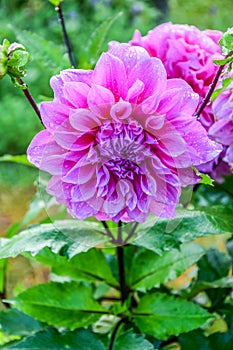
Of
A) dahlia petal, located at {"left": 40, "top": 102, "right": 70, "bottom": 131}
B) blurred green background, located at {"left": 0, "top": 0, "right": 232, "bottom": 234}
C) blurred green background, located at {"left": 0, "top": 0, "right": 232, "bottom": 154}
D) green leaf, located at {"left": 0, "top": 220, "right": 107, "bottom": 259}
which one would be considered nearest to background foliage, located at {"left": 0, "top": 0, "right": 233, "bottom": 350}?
green leaf, located at {"left": 0, "top": 220, "right": 107, "bottom": 259}

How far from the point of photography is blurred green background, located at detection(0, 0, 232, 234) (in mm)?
1996

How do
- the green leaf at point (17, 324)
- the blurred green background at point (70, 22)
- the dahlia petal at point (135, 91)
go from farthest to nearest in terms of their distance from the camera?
the blurred green background at point (70, 22) → the green leaf at point (17, 324) → the dahlia petal at point (135, 91)

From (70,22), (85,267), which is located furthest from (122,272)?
(70,22)

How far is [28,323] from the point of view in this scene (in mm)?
523

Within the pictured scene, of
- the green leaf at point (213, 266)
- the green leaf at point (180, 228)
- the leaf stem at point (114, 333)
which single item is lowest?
the green leaf at point (213, 266)

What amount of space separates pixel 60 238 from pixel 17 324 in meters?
0.14

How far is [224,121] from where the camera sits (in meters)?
0.39

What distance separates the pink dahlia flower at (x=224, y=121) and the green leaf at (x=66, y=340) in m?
0.16

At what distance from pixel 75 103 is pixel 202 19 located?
2531 millimetres

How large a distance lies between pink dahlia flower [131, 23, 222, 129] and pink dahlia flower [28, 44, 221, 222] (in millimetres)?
90

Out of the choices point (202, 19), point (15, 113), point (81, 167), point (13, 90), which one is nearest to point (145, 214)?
point (81, 167)

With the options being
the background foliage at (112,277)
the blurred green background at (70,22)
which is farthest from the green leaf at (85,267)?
the blurred green background at (70,22)

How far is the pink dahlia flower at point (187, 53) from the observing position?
1.34ft

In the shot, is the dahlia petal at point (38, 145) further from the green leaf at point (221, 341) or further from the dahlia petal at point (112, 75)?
the green leaf at point (221, 341)
